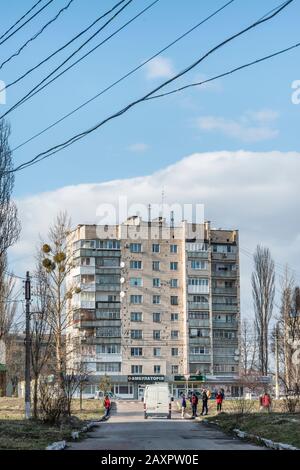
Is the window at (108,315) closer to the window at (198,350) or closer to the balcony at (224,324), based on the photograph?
the window at (198,350)

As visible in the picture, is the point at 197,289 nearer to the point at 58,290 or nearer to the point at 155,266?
the point at 155,266

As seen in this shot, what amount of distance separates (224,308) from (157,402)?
60.3 metres

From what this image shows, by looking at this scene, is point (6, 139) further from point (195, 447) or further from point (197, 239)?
point (197, 239)

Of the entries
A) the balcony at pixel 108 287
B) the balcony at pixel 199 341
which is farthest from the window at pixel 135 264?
the balcony at pixel 199 341

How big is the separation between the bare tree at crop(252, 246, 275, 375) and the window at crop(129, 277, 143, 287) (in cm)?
1789

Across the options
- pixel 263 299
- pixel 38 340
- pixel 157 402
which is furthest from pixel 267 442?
pixel 263 299

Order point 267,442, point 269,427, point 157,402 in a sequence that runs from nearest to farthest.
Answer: point 267,442
point 269,427
point 157,402

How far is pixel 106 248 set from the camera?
106000 millimetres

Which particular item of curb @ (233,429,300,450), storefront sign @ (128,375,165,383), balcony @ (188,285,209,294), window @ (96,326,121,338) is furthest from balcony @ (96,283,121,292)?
curb @ (233,429,300,450)

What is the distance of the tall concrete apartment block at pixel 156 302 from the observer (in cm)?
10350

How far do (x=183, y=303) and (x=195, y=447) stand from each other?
85.7m

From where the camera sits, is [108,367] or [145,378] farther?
[108,367]

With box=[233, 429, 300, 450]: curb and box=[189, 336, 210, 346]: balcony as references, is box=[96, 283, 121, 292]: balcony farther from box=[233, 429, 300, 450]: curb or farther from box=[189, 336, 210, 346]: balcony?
box=[233, 429, 300, 450]: curb

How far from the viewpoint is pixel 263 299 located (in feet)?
302
